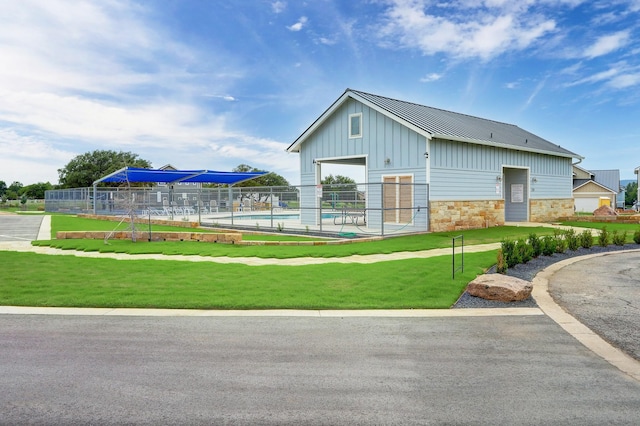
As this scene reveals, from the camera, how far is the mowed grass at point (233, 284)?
7.52 metres

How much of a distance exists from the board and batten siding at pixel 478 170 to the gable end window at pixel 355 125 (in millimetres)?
3684

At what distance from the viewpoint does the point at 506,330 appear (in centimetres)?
618

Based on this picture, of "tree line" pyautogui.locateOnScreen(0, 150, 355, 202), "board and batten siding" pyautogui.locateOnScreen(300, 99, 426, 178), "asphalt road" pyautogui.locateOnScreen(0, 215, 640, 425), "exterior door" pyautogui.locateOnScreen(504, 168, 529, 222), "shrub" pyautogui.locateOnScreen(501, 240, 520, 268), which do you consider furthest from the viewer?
"tree line" pyautogui.locateOnScreen(0, 150, 355, 202)

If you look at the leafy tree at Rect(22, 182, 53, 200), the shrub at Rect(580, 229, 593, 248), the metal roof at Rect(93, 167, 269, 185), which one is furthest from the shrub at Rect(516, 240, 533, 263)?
the leafy tree at Rect(22, 182, 53, 200)

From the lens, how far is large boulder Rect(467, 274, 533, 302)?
7.68m

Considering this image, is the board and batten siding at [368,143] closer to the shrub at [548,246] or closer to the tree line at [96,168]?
the shrub at [548,246]

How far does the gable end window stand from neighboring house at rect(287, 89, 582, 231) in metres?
0.05

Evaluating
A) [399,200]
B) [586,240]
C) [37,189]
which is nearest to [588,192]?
[399,200]

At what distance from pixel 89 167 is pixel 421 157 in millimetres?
63153

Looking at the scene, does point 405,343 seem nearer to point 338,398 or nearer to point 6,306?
point 338,398

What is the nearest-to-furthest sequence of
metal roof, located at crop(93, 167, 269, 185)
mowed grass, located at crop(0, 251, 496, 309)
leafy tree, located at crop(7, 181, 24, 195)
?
mowed grass, located at crop(0, 251, 496, 309), metal roof, located at crop(93, 167, 269, 185), leafy tree, located at crop(7, 181, 24, 195)

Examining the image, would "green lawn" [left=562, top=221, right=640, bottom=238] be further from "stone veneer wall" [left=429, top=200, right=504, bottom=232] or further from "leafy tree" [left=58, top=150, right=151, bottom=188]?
"leafy tree" [left=58, top=150, right=151, bottom=188]

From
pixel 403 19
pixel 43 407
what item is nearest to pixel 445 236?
pixel 403 19

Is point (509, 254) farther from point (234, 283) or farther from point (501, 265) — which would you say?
point (234, 283)
